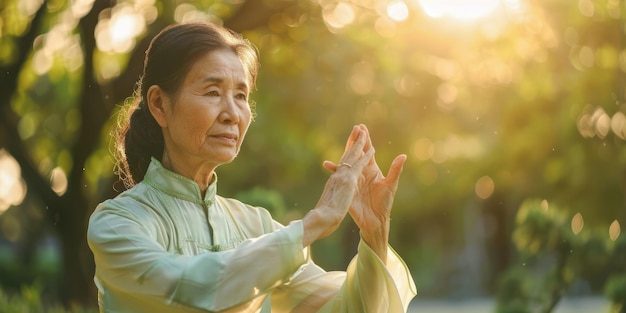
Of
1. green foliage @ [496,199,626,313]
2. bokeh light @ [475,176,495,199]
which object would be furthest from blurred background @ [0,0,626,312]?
bokeh light @ [475,176,495,199]

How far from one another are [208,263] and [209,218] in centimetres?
42

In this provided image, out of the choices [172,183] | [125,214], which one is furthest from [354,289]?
[125,214]

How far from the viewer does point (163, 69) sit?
2.61 metres

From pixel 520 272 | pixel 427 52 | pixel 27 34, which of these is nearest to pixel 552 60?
pixel 427 52

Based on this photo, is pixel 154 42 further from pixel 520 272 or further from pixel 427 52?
pixel 427 52

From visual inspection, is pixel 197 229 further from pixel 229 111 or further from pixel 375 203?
pixel 375 203

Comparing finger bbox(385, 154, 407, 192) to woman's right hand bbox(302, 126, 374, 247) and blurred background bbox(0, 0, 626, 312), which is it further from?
blurred background bbox(0, 0, 626, 312)

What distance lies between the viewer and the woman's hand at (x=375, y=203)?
2732 millimetres

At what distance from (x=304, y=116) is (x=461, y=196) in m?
17.5

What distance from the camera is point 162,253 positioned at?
2.31 meters

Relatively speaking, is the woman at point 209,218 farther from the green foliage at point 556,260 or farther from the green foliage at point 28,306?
the green foliage at point 556,260

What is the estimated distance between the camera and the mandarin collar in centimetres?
264

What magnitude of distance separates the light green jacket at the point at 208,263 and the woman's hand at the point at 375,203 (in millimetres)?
46

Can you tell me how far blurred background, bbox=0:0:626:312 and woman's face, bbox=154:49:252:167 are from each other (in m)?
0.98
